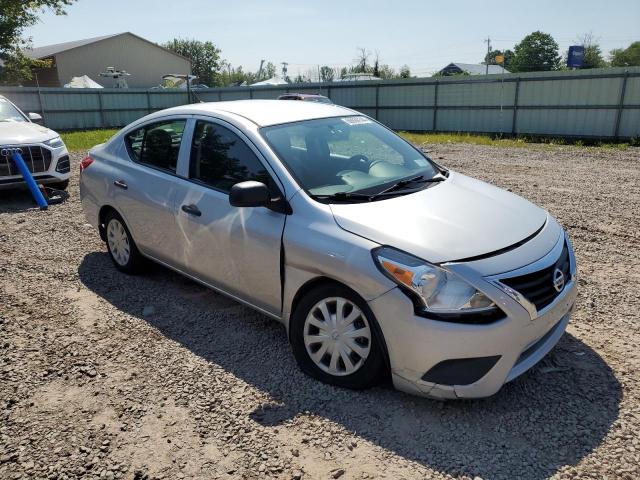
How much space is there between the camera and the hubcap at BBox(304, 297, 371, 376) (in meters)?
2.94

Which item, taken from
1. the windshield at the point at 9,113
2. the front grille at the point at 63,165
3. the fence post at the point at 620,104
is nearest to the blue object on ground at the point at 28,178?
the front grille at the point at 63,165

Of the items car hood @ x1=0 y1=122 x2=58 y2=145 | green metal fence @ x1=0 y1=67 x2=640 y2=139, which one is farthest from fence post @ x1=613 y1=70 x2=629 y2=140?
car hood @ x1=0 y1=122 x2=58 y2=145

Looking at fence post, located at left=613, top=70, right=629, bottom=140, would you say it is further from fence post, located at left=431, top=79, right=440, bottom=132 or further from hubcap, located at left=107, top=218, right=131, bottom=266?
hubcap, located at left=107, top=218, right=131, bottom=266

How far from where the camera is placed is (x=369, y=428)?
278cm

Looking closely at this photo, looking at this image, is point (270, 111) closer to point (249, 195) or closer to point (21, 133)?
point (249, 195)

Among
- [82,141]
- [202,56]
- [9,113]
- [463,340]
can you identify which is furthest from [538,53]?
[463,340]

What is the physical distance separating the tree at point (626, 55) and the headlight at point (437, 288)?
8645cm

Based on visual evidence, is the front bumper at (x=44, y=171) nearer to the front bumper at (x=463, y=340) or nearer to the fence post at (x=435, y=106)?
the front bumper at (x=463, y=340)

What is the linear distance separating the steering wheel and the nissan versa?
0.02m

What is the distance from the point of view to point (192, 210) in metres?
3.89

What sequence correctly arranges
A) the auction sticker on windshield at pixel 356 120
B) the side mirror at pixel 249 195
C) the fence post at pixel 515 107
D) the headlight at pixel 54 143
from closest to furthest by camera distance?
the side mirror at pixel 249 195
the auction sticker on windshield at pixel 356 120
the headlight at pixel 54 143
the fence post at pixel 515 107

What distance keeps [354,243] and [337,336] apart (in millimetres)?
576

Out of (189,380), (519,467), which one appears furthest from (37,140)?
(519,467)

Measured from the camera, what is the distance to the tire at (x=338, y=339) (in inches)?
114
